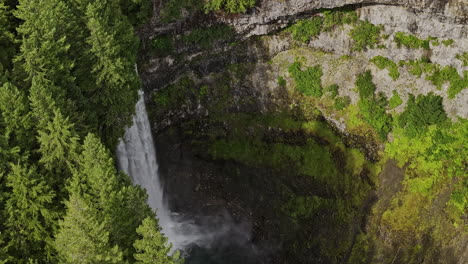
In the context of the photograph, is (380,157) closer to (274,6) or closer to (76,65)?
(274,6)

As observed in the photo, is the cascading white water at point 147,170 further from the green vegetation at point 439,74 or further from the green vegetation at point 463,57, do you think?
the green vegetation at point 463,57

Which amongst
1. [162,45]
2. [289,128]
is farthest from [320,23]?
[162,45]

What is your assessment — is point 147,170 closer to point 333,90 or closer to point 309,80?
point 309,80

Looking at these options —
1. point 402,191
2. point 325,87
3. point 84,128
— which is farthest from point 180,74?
point 402,191

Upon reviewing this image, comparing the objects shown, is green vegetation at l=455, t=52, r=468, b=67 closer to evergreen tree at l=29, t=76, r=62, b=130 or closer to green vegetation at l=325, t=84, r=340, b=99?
green vegetation at l=325, t=84, r=340, b=99

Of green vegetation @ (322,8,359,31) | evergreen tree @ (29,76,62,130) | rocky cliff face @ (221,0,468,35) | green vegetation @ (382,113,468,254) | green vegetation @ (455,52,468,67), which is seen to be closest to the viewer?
evergreen tree @ (29,76,62,130)

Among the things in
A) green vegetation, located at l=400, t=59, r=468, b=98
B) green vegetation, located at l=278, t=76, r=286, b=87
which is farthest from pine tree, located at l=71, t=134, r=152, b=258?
green vegetation, located at l=400, t=59, r=468, b=98

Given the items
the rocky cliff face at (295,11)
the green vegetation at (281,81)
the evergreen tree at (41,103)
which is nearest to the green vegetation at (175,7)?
the rocky cliff face at (295,11)
